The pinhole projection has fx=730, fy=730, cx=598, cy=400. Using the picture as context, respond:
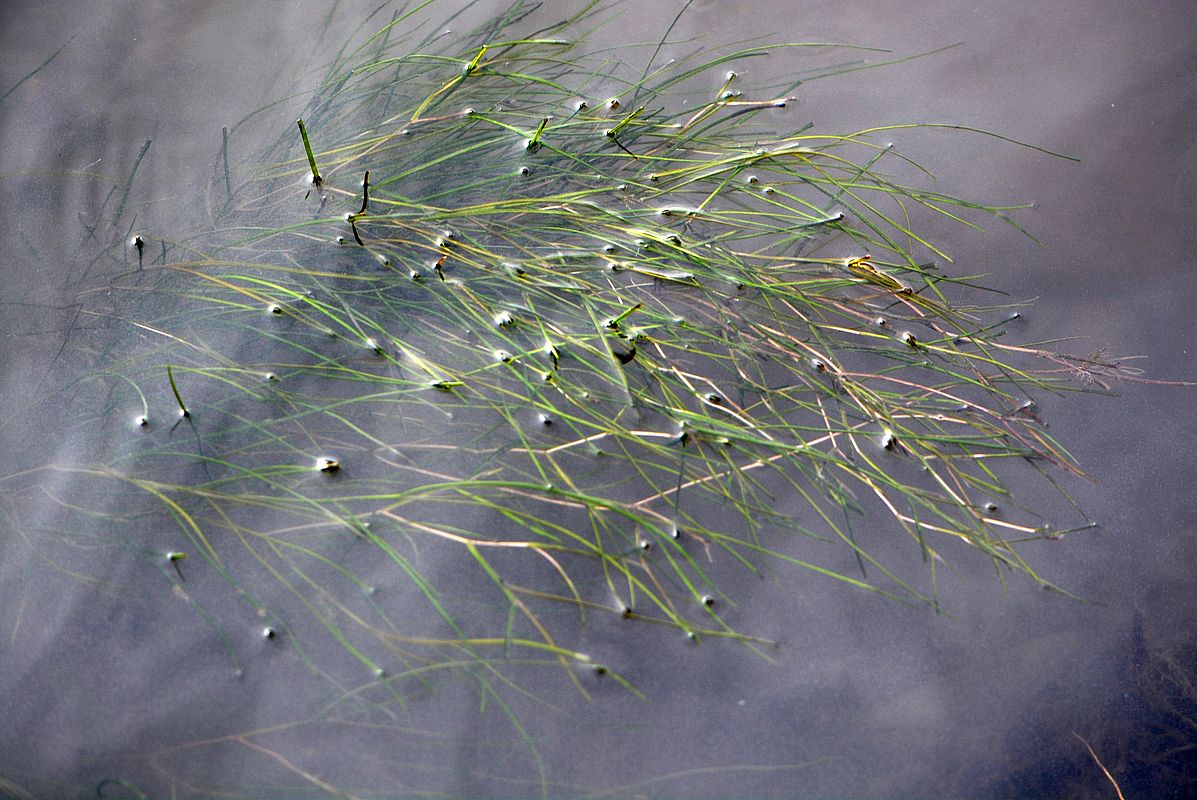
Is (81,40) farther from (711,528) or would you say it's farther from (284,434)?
(711,528)

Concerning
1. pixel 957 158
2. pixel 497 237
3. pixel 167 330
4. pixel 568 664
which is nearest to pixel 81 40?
pixel 167 330

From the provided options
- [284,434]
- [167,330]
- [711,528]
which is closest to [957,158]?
[711,528]

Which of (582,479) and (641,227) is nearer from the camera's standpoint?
(582,479)

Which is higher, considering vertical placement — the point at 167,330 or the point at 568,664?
the point at 167,330

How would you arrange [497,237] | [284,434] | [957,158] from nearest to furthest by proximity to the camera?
[284,434]
[497,237]
[957,158]

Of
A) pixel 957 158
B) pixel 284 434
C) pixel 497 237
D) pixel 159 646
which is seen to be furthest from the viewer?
pixel 957 158

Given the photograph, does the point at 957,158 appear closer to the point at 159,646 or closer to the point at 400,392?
the point at 400,392

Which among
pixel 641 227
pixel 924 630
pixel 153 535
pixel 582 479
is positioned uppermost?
pixel 641 227
